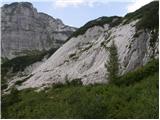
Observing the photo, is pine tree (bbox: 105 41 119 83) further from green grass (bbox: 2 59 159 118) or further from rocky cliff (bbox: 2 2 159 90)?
rocky cliff (bbox: 2 2 159 90)

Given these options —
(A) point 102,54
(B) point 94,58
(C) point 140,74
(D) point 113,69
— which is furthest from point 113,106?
(B) point 94,58

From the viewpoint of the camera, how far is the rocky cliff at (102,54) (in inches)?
2486

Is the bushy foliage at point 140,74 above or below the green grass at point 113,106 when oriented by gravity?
above

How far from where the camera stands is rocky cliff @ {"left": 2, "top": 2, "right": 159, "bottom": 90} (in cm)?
6316

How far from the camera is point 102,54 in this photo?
2975 inches

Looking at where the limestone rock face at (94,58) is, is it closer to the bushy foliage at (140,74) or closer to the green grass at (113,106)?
the bushy foliage at (140,74)

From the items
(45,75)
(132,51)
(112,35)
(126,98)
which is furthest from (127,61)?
(126,98)

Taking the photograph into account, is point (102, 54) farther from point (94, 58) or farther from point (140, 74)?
point (140, 74)

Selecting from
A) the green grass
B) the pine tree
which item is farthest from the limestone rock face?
the green grass

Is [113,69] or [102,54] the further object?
[102,54]

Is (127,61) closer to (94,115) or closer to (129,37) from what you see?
(129,37)

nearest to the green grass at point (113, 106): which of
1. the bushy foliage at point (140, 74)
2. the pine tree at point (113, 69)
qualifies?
the bushy foliage at point (140, 74)

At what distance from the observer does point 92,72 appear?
222 ft

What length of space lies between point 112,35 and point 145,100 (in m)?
52.3
